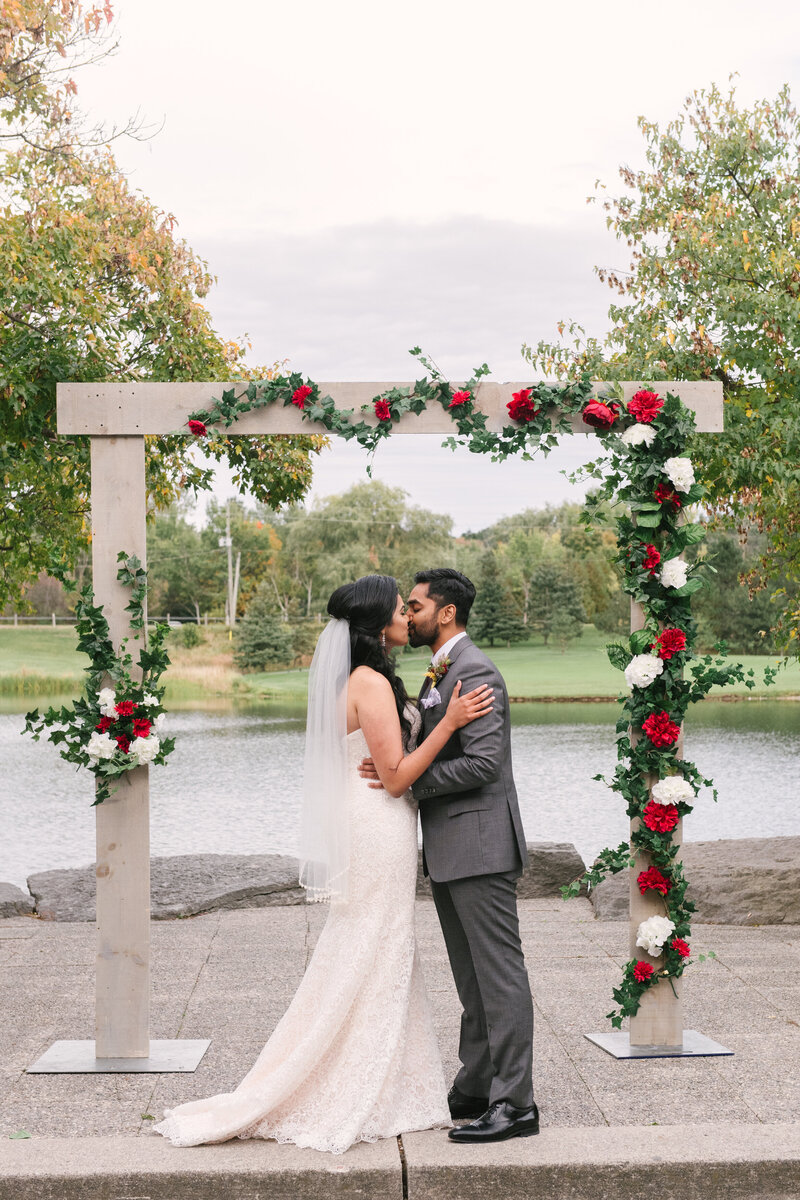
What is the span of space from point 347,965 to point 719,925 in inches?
172

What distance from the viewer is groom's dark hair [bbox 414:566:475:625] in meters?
4.22

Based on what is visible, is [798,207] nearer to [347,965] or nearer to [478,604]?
[347,965]

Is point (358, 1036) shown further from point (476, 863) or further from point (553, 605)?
point (553, 605)

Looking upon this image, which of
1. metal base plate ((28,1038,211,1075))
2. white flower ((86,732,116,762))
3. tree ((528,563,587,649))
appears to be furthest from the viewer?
tree ((528,563,587,649))

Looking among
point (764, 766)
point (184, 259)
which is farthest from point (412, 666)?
point (184, 259)

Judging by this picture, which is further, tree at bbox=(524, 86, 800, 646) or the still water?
the still water

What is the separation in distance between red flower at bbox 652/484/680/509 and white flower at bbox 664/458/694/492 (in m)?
0.07

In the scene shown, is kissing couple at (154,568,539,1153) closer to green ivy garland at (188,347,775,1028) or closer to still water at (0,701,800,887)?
green ivy garland at (188,347,775,1028)

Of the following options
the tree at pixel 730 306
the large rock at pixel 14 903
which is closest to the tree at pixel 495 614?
the tree at pixel 730 306

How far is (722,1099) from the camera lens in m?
4.47

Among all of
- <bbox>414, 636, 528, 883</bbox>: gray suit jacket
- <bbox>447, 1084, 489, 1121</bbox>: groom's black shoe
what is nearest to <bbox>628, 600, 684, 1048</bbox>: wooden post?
<bbox>447, 1084, 489, 1121</bbox>: groom's black shoe

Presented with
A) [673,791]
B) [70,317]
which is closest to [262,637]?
[70,317]

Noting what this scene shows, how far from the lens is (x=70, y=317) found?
8.90m

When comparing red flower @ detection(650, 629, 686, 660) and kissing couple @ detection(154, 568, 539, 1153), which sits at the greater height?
red flower @ detection(650, 629, 686, 660)
